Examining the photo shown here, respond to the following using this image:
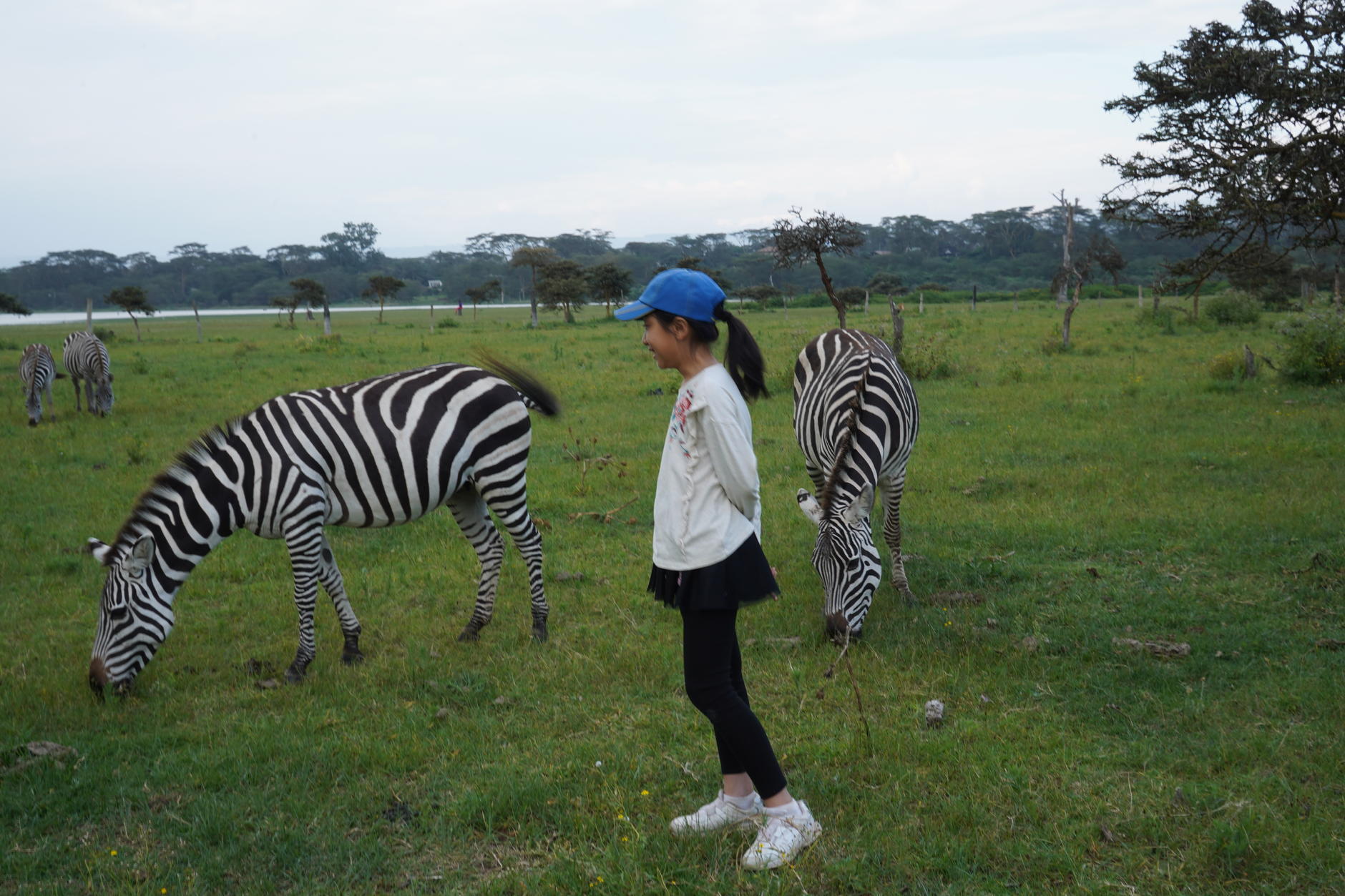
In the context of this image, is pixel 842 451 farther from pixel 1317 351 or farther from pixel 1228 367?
pixel 1228 367

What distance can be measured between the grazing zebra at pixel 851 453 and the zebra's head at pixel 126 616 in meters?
4.03

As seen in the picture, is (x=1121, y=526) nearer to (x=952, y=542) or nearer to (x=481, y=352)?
(x=952, y=542)

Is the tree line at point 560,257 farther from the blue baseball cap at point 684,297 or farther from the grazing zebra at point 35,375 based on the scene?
the blue baseball cap at point 684,297

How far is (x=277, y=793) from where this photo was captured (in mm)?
4668

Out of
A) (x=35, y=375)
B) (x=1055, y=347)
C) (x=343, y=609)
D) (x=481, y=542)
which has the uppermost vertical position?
(x=1055, y=347)

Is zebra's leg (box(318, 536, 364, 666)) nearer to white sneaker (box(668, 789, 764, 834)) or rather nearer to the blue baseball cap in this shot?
white sneaker (box(668, 789, 764, 834))

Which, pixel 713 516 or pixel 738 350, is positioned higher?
pixel 738 350

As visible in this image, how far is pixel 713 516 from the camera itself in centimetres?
372

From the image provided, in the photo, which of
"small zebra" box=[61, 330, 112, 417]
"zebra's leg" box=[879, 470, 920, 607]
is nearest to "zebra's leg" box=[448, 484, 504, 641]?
"zebra's leg" box=[879, 470, 920, 607]

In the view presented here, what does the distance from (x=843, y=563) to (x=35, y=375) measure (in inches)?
625

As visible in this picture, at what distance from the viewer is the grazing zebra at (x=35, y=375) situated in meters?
16.3

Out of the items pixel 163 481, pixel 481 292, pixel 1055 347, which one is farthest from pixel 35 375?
pixel 481 292

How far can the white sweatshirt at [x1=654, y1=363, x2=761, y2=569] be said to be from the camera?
11.8ft

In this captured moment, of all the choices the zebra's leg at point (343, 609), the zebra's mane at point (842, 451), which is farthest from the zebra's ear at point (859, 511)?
the zebra's leg at point (343, 609)
